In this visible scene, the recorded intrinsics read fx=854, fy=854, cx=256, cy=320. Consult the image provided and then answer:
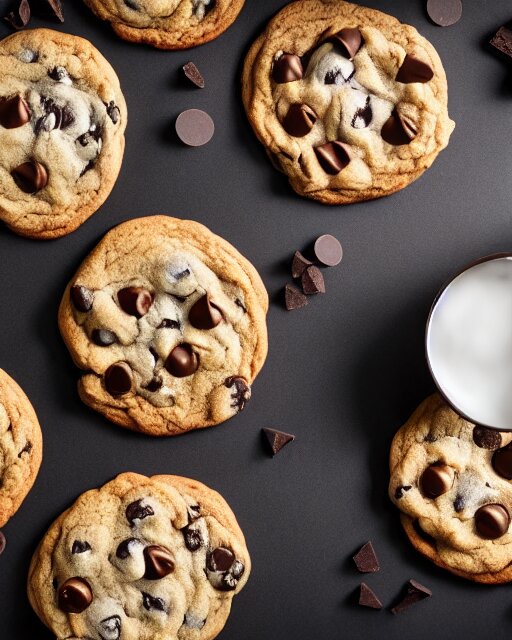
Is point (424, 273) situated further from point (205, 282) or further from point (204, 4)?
point (204, 4)

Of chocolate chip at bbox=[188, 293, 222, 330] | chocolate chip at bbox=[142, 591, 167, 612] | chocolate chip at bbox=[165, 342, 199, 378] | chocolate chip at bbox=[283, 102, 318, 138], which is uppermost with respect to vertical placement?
chocolate chip at bbox=[283, 102, 318, 138]

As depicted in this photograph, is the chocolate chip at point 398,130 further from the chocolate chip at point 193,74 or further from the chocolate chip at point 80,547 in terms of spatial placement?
the chocolate chip at point 80,547

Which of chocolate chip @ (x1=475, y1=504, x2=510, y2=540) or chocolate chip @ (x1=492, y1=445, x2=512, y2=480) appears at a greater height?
chocolate chip @ (x1=492, y1=445, x2=512, y2=480)

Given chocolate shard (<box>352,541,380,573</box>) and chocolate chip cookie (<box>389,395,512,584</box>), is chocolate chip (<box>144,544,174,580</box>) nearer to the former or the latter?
chocolate shard (<box>352,541,380,573</box>)

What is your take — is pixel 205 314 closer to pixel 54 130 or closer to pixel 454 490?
pixel 54 130

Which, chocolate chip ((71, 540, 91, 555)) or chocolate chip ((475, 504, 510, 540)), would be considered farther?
chocolate chip ((475, 504, 510, 540))

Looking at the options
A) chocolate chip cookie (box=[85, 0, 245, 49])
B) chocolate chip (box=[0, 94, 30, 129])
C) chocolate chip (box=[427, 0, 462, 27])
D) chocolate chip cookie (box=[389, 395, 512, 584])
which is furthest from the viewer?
chocolate chip (box=[427, 0, 462, 27])

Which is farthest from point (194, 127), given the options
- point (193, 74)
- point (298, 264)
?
point (298, 264)

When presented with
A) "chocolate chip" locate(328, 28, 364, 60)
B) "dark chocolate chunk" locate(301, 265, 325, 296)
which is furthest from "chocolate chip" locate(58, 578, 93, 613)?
"chocolate chip" locate(328, 28, 364, 60)
